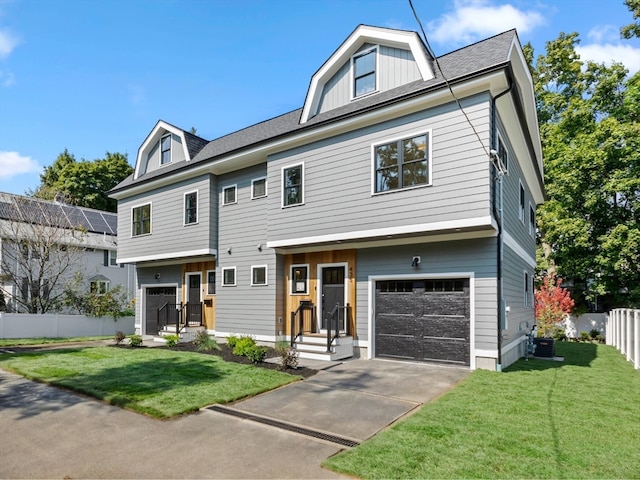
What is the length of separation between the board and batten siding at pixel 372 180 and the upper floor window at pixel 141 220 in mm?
6764

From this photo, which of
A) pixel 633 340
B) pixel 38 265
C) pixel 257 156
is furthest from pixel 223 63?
pixel 38 265

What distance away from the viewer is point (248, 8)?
7902 millimetres

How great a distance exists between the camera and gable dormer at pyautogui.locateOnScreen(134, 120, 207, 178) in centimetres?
1541

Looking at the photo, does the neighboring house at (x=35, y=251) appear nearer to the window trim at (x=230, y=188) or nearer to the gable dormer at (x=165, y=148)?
the gable dormer at (x=165, y=148)

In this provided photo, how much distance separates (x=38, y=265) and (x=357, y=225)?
17.4 meters

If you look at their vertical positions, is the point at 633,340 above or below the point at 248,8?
below

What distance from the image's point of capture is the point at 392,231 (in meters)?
9.23

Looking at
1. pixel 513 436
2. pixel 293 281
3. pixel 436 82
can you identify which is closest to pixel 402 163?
pixel 436 82

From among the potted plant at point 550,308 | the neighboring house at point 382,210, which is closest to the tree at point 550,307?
the potted plant at point 550,308

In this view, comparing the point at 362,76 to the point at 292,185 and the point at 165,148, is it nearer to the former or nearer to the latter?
the point at 292,185

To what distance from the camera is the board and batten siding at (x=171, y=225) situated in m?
13.8

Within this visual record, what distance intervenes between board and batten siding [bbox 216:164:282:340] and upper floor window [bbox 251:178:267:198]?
0.14 meters

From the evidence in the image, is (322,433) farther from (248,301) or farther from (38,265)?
(38,265)

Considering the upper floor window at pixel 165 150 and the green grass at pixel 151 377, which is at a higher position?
the upper floor window at pixel 165 150
